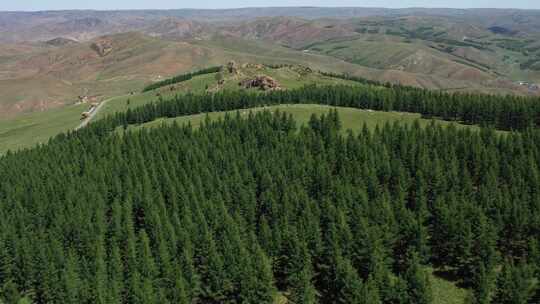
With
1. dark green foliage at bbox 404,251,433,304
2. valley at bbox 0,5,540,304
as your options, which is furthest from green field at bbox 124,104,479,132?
dark green foliage at bbox 404,251,433,304

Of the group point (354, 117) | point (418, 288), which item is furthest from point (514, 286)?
point (354, 117)

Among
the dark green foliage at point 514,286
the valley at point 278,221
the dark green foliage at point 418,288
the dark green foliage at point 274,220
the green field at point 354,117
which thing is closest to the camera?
the dark green foliage at point 514,286

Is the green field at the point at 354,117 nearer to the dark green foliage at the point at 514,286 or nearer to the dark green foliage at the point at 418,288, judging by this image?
the dark green foliage at the point at 514,286

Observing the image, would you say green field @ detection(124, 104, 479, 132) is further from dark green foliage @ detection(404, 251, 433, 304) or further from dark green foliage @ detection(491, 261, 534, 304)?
dark green foliage @ detection(404, 251, 433, 304)

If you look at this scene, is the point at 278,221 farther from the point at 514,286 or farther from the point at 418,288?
the point at 514,286

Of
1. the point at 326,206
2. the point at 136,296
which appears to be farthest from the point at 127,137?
the point at 136,296

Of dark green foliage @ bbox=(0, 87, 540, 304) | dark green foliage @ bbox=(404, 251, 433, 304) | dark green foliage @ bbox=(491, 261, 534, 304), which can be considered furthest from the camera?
dark green foliage @ bbox=(0, 87, 540, 304)

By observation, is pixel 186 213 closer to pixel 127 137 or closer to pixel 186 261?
pixel 186 261

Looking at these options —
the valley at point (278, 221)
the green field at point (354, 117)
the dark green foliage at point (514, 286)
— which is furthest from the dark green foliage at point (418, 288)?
the green field at point (354, 117)

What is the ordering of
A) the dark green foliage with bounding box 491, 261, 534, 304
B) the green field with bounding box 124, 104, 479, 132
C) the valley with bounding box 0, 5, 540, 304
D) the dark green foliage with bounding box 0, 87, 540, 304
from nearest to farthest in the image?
the dark green foliage with bounding box 491, 261, 534, 304 → the valley with bounding box 0, 5, 540, 304 → the dark green foliage with bounding box 0, 87, 540, 304 → the green field with bounding box 124, 104, 479, 132
